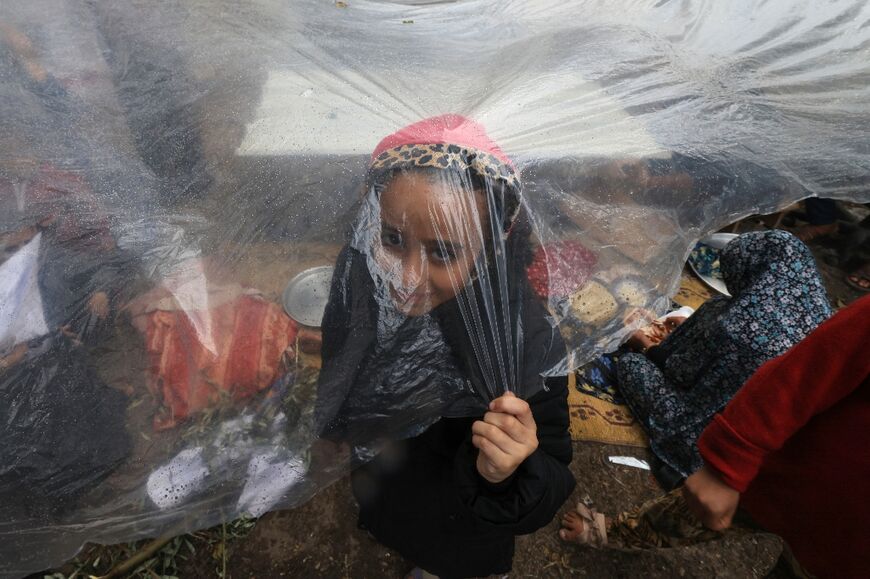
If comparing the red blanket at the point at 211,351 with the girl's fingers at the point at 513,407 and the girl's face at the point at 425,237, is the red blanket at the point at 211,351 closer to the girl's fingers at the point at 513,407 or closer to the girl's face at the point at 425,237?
the girl's face at the point at 425,237

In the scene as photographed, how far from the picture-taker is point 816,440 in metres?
1.11

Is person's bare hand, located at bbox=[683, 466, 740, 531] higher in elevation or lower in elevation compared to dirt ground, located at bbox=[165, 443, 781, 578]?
higher

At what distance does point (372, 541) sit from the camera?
189 cm

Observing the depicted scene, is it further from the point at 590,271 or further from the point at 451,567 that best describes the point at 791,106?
the point at 451,567

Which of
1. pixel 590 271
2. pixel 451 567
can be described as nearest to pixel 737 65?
pixel 590 271

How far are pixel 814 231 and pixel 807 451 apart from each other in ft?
12.6

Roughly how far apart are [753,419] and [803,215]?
4.12 m

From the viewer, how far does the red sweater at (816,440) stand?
1007mm

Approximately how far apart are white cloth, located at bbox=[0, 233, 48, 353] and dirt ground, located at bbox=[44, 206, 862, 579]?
1.40 meters

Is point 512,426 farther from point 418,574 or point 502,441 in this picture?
point 418,574

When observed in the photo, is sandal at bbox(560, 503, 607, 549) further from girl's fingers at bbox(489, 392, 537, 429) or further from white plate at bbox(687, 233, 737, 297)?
white plate at bbox(687, 233, 737, 297)

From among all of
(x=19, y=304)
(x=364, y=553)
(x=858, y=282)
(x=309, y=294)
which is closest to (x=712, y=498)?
(x=309, y=294)

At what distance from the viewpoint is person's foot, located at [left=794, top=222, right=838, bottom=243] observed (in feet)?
13.0

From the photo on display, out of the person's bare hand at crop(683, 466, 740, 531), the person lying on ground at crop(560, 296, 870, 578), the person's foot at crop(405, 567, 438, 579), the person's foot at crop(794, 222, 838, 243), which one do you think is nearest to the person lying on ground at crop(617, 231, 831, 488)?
the person lying on ground at crop(560, 296, 870, 578)
